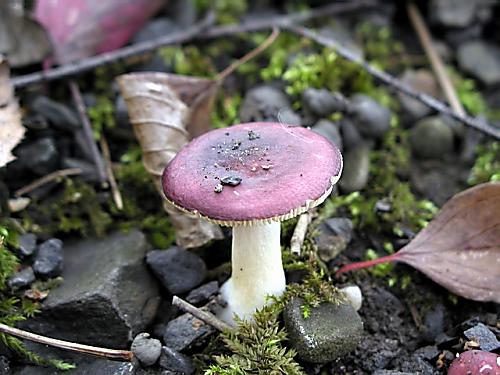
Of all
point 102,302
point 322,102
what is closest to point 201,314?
point 102,302

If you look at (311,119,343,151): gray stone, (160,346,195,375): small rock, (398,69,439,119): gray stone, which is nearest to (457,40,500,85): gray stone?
(398,69,439,119): gray stone

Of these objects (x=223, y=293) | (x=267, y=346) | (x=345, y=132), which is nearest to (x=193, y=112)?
(x=345, y=132)

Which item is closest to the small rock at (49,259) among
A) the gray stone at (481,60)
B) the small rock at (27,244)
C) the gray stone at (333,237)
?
the small rock at (27,244)

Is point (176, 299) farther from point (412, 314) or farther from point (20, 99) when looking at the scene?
point (20, 99)

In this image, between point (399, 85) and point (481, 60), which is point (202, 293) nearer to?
point (399, 85)

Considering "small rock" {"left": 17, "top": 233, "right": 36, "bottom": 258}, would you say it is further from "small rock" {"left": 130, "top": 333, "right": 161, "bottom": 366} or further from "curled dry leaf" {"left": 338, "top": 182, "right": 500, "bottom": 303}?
"curled dry leaf" {"left": 338, "top": 182, "right": 500, "bottom": 303}

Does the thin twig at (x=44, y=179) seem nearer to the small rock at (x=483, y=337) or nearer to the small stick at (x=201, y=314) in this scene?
the small stick at (x=201, y=314)
